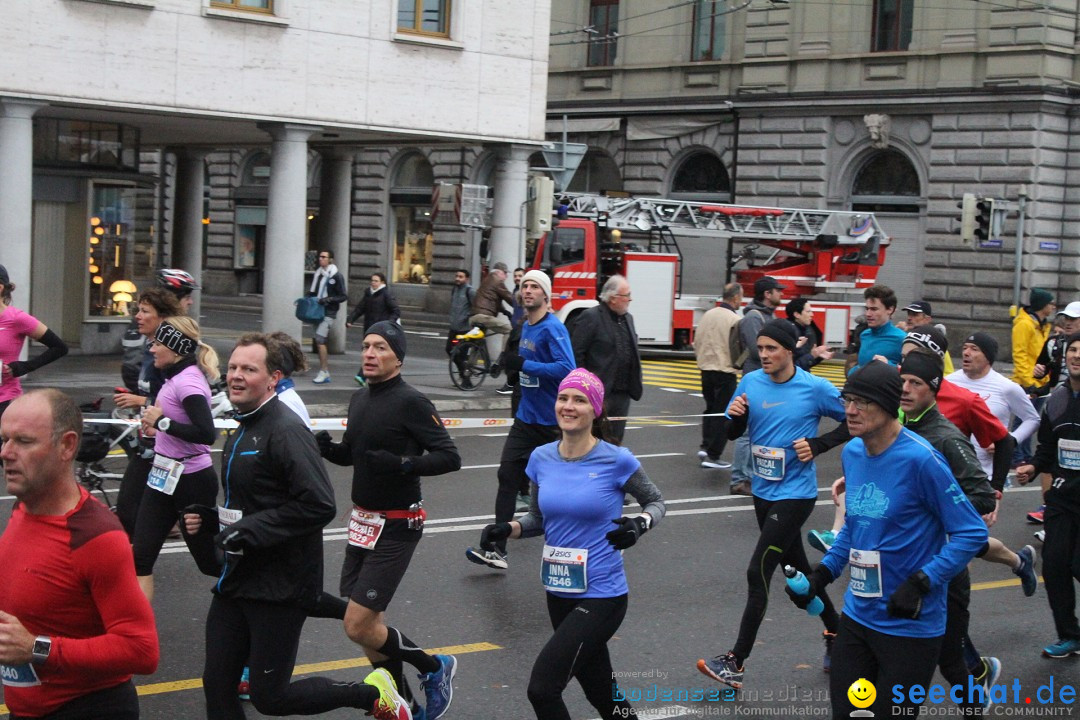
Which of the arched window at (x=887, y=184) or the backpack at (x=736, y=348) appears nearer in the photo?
the backpack at (x=736, y=348)

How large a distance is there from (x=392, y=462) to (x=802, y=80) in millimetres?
31390

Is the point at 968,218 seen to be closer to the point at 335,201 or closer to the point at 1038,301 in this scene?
the point at 335,201

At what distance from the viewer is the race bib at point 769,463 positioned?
688 centimetres

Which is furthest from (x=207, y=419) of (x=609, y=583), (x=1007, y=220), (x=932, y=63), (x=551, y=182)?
(x=932, y=63)

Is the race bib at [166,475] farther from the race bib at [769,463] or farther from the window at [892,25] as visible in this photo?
the window at [892,25]

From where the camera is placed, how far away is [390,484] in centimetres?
596

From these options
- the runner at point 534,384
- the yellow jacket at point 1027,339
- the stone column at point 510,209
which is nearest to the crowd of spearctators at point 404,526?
the runner at point 534,384

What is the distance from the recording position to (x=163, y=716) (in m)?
5.93

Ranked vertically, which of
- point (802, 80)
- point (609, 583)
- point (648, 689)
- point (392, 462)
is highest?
point (802, 80)

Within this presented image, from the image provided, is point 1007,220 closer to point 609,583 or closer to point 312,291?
point 312,291

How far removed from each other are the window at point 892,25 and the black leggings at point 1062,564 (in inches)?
1141

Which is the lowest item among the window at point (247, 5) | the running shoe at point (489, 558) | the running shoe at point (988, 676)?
the running shoe at point (489, 558)

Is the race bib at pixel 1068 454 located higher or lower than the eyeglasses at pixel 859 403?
lower

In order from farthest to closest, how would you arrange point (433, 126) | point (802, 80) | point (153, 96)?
1. point (802, 80)
2. point (433, 126)
3. point (153, 96)
